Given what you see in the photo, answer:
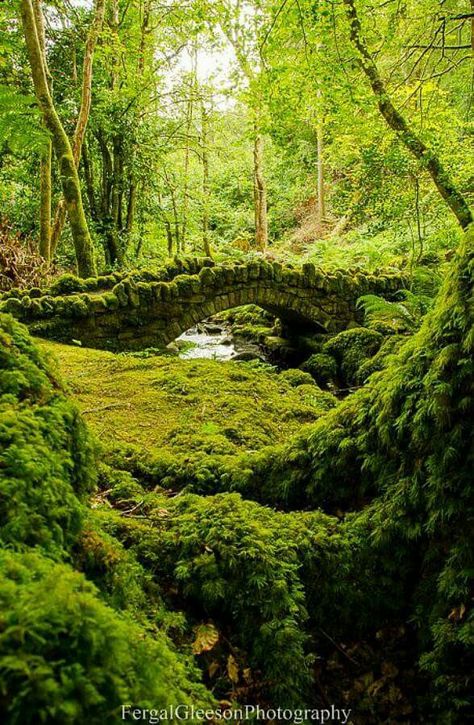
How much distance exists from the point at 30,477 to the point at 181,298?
8.69 m

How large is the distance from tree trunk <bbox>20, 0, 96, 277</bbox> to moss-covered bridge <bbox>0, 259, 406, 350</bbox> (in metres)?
0.80

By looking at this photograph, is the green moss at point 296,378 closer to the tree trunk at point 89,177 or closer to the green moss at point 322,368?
the green moss at point 322,368

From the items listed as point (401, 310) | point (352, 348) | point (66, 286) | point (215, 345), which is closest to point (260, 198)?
point (215, 345)

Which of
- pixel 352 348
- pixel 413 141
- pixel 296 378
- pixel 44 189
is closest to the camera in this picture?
pixel 296 378

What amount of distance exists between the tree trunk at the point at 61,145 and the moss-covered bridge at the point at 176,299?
80 centimetres

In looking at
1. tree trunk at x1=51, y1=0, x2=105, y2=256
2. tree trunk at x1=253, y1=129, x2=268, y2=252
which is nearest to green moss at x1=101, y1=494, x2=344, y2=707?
tree trunk at x1=51, y1=0, x2=105, y2=256

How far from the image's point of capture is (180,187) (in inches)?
646

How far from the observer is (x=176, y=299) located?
31.7 ft

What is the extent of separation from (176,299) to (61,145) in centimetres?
371

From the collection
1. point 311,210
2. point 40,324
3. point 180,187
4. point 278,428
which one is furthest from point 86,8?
point 311,210

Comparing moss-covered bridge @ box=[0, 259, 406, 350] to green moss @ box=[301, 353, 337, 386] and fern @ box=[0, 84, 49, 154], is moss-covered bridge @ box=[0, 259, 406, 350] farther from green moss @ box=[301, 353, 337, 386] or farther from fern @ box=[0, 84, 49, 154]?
fern @ box=[0, 84, 49, 154]

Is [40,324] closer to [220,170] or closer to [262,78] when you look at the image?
[262,78]

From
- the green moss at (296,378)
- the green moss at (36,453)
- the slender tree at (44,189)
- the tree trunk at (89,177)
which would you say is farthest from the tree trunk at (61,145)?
the green moss at (36,453)

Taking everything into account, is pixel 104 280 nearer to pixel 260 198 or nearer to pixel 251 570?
pixel 251 570
